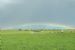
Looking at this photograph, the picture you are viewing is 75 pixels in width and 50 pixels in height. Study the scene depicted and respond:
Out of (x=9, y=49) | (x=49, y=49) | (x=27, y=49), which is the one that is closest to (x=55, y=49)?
(x=49, y=49)

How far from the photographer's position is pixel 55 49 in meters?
26.2

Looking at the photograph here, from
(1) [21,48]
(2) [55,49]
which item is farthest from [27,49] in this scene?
(2) [55,49]

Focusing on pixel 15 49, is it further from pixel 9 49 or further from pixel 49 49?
pixel 49 49

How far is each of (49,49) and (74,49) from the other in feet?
8.53

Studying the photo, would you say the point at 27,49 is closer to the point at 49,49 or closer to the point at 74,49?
the point at 49,49

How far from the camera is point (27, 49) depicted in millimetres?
26391

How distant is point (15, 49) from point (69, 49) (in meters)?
5.60

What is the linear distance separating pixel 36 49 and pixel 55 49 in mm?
1968

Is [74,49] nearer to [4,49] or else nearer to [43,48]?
[43,48]

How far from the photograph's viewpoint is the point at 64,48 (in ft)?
88.8

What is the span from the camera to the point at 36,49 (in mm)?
26516

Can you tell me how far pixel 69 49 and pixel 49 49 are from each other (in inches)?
82.3

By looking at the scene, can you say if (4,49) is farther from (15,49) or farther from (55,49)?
(55,49)

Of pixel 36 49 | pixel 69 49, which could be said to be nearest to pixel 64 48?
pixel 69 49
